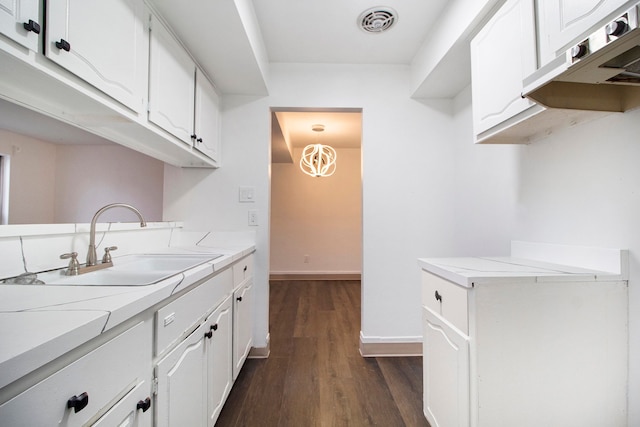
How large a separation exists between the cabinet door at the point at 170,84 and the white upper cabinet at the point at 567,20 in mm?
1586

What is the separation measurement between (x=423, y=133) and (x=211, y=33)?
164cm

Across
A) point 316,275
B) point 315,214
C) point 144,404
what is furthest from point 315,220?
point 144,404

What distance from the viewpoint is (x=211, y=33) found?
1.42 meters

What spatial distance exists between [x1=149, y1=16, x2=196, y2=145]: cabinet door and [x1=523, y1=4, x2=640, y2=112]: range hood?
1.52 m

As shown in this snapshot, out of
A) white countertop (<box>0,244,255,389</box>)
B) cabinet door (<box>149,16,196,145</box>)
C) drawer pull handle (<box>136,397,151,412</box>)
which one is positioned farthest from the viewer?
cabinet door (<box>149,16,196,145</box>)

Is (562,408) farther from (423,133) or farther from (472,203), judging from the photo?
(423,133)

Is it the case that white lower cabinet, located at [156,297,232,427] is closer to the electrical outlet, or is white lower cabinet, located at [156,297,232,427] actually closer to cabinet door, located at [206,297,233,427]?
cabinet door, located at [206,297,233,427]

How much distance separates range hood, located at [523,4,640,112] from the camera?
638 mm

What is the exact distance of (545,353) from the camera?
3.03ft

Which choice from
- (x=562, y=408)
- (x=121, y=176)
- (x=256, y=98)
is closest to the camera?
(x=562, y=408)

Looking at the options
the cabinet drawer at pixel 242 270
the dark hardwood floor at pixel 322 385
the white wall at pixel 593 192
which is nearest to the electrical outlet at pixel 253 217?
the cabinet drawer at pixel 242 270

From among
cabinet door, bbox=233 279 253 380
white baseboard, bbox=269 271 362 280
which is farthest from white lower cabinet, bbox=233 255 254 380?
white baseboard, bbox=269 271 362 280

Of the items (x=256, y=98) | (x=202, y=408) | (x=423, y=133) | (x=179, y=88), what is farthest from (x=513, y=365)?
(x=256, y=98)

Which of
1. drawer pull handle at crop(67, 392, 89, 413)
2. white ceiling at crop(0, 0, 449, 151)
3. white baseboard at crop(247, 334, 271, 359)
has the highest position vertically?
white ceiling at crop(0, 0, 449, 151)
